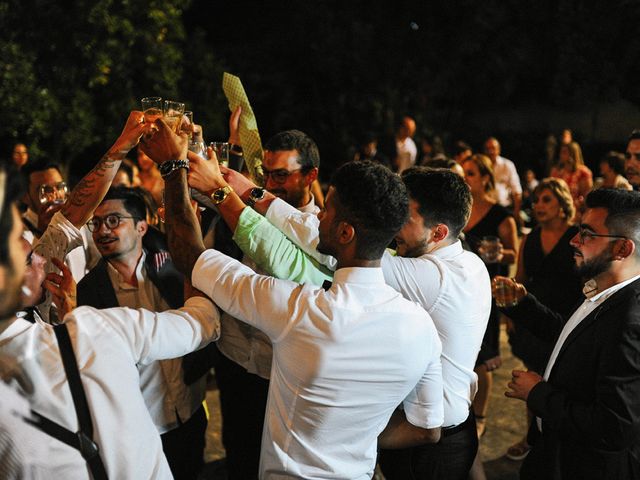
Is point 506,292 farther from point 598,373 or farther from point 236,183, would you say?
point 236,183

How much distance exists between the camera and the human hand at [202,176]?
2508 mm

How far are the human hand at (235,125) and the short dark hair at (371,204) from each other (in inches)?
51.3

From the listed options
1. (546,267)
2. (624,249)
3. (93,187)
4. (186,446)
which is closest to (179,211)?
(93,187)

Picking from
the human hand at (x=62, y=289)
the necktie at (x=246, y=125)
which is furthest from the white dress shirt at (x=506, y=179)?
the human hand at (x=62, y=289)

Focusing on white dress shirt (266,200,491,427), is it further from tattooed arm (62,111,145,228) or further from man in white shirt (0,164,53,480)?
man in white shirt (0,164,53,480)

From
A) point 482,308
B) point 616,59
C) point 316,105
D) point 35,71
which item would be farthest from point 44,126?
point 616,59

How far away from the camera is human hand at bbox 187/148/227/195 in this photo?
251cm

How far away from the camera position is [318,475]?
2260 millimetres

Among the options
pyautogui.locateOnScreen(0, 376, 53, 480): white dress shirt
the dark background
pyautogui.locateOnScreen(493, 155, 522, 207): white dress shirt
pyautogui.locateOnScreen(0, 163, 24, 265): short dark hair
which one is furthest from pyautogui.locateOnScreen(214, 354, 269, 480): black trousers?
the dark background

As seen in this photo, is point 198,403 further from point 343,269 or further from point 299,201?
point 343,269

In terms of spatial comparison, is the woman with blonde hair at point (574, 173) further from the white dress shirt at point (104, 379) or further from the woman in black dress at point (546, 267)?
the white dress shirt at point (104, 379)

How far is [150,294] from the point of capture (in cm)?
329

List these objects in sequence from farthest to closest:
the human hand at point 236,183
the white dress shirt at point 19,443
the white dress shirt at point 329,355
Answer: the human hand at point 236,183
the white dress shirt at point 329,355
the white dress shirt at point 19,443

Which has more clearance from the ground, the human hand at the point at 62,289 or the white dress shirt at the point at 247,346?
the human hand at the point at 62,289
